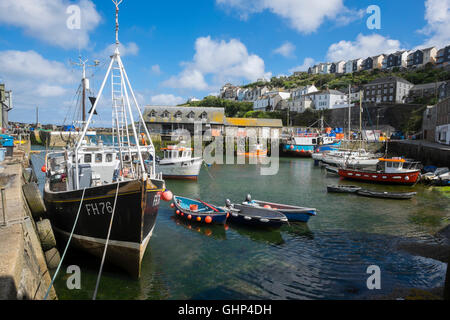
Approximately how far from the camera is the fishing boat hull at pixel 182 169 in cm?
3053

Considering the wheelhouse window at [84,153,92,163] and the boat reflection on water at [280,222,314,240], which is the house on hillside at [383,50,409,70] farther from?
the wheelhouse window at [84,153,92,163]

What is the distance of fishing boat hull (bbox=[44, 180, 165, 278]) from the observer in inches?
378

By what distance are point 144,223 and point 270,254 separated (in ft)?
18.1

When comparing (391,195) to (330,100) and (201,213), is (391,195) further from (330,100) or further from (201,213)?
(330,100)

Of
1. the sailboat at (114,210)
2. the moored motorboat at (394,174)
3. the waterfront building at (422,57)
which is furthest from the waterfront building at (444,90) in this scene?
the sailboat at (114,210)

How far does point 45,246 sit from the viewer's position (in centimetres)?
1081

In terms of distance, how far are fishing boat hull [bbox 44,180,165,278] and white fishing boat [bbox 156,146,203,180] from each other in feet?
63.4

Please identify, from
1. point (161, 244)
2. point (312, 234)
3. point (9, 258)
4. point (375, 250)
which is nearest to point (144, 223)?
point (161, 244)

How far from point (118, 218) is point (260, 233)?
295 inches

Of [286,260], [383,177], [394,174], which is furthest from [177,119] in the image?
[286,260]

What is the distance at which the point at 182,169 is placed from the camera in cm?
3059

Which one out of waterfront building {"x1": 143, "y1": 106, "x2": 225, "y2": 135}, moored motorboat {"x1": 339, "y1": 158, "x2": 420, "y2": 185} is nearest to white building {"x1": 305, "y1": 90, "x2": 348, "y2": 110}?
waterfront building {"x1": 143, "y1": 106, "x2": 225, "y2": 135}

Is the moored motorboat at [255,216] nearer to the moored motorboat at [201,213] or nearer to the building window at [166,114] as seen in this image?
the moored motorboat at [201,213]

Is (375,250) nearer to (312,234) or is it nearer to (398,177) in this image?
(312,234)
